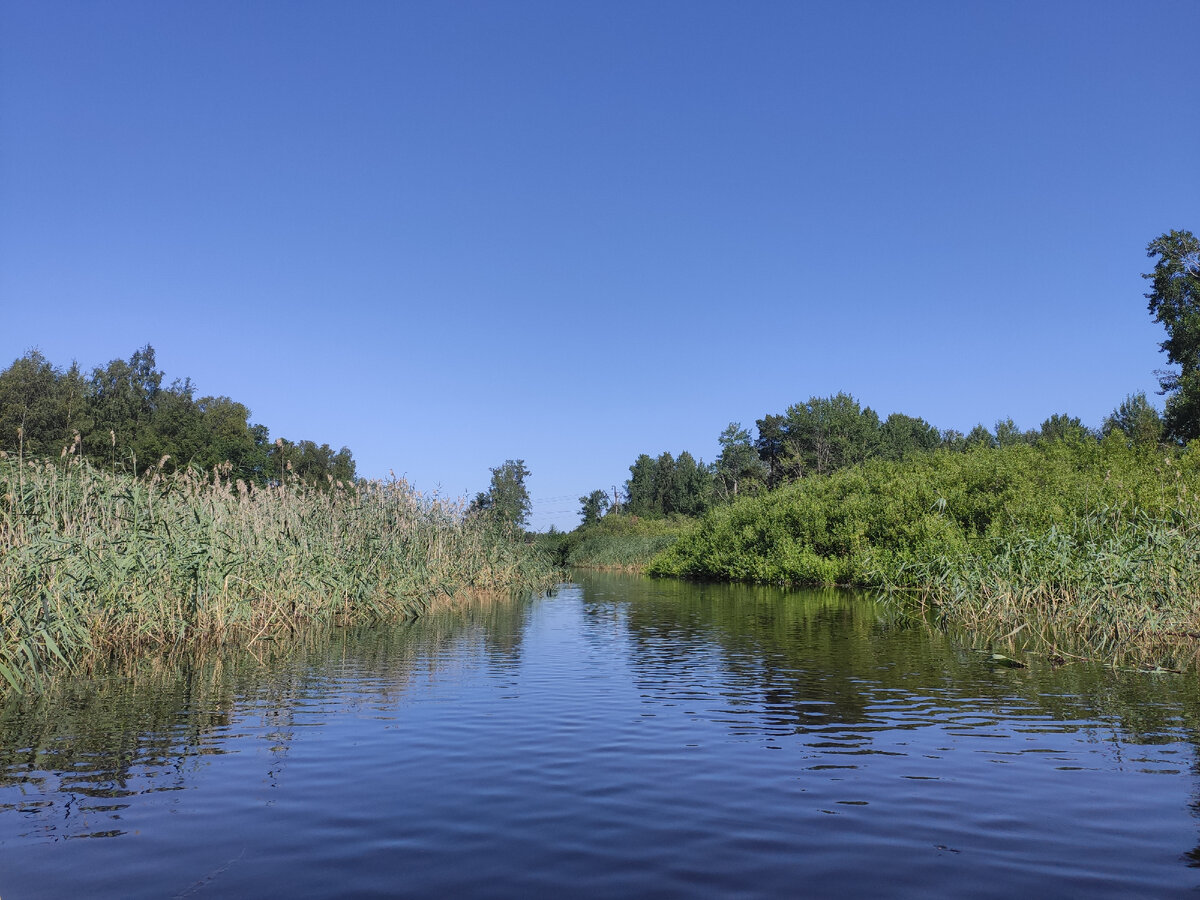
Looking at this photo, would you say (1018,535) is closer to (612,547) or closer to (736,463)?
(612,547)

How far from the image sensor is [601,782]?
7645 millimetres

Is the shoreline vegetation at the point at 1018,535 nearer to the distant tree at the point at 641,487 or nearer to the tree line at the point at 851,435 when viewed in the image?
the tree line at the point at 851,435

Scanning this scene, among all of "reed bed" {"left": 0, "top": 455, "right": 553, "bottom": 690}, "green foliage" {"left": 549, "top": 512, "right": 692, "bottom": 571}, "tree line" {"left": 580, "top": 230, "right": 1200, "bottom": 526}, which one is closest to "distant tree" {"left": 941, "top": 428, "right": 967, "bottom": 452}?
"tree line" {"left": 580, "top": 230, "right": 1200, "bottom": 526}

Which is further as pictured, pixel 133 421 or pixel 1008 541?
pixel 133 421

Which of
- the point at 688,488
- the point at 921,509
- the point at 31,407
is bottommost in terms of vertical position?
the point at 921,509

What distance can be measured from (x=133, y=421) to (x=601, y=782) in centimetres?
10090

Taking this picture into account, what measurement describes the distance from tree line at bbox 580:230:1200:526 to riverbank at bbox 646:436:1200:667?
4325 mm

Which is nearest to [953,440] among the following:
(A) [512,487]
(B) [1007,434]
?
(B) [1007,434]

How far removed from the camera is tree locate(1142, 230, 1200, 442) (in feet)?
189

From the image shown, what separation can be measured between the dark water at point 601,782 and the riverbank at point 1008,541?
2358 millimetres

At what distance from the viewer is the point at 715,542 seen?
5588 cm

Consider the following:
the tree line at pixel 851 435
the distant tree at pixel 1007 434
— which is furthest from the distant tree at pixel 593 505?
the distant tree at pixel 1007 434

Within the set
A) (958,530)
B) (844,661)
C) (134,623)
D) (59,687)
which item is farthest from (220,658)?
(958,530)

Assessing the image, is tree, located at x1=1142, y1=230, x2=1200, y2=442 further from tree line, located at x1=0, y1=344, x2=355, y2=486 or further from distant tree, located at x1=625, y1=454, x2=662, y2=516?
distant tree, located at x1=625, y1=454, x2=662, y2=516
